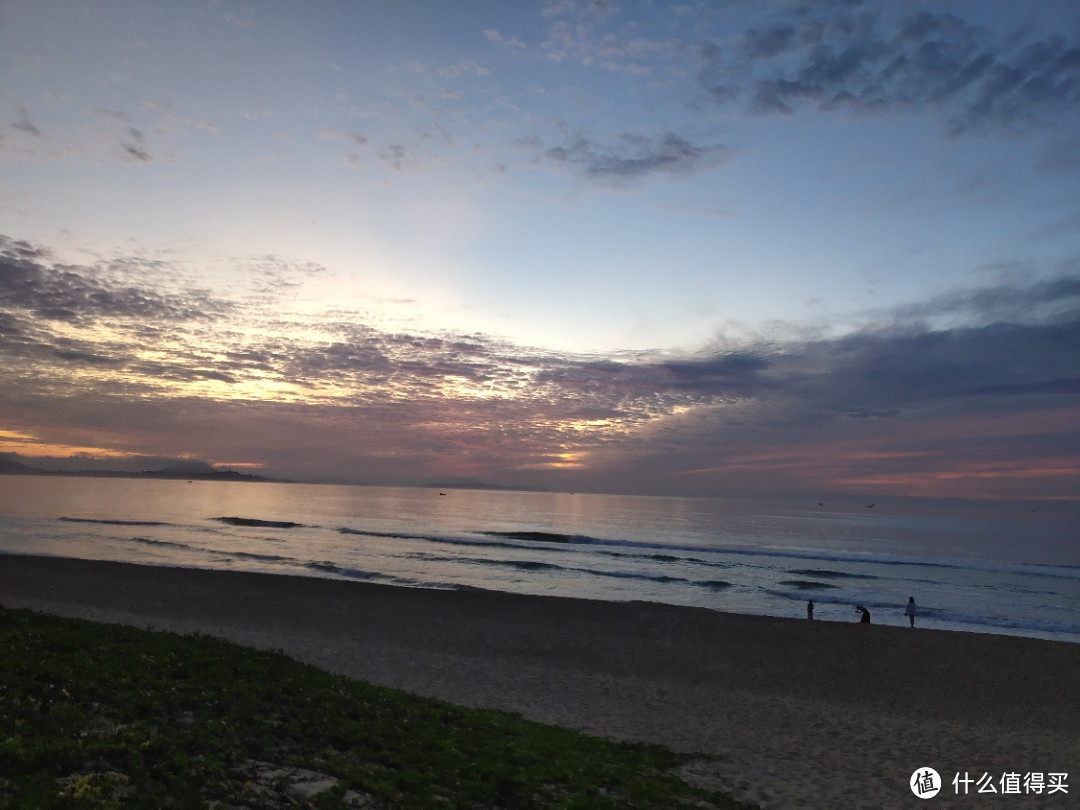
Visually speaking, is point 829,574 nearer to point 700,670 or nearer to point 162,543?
point 700,670

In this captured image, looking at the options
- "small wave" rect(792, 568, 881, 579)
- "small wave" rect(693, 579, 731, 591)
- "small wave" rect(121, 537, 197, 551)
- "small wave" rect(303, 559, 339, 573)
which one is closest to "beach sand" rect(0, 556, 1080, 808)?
"small wave" rect(303, 559, 339, 573)

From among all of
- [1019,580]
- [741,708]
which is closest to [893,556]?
[1019,580]

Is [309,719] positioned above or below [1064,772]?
above

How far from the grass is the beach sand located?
3.07 metres

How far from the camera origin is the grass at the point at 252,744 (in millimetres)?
8008

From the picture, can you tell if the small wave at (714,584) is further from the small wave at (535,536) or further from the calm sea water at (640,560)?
the small wave at (535,536)

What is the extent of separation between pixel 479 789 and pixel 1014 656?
96.9 feet

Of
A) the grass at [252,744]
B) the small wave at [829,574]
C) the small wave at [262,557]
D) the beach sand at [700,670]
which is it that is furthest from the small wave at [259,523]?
the grass at [252,744]

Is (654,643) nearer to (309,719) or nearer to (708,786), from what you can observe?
(708,786)

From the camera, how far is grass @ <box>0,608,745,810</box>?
801cm

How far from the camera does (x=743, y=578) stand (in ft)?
189

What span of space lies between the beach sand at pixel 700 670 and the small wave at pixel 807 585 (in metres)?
9.27

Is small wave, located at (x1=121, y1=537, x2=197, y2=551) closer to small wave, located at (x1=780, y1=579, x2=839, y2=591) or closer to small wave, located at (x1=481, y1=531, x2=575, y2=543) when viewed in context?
small wave, located at (x1=481, y1=531, x2=575, y2=543)

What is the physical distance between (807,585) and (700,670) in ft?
108
